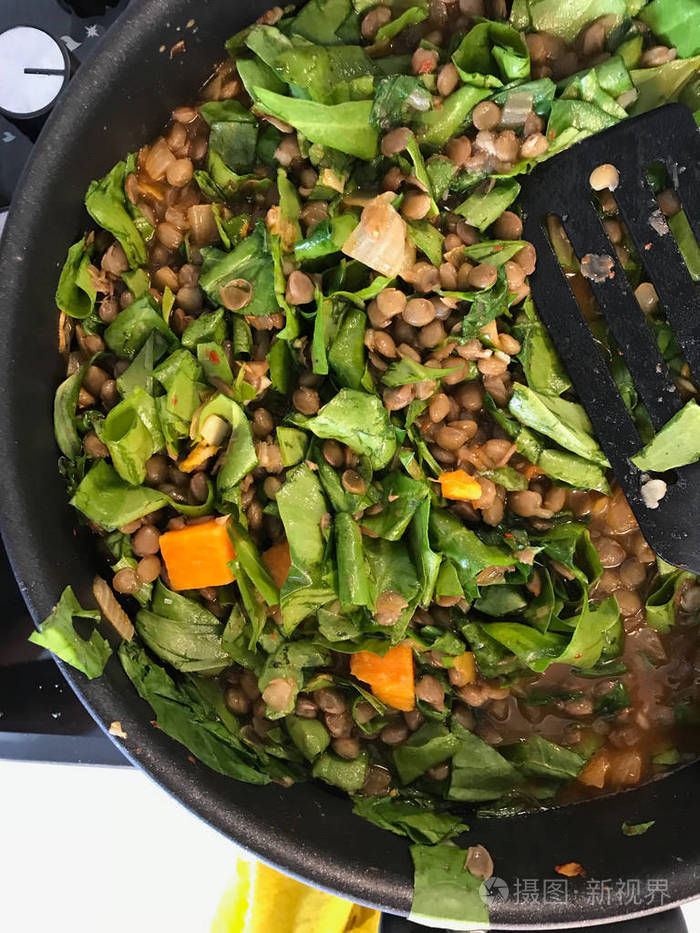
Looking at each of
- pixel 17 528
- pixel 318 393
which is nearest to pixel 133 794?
pixel 17 528

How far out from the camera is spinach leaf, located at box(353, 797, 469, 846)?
1.84 meters

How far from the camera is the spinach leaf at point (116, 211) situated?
5.68 ft

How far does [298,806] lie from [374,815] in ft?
0.58

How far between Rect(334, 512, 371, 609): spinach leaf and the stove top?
0.80m

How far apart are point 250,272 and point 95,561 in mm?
699

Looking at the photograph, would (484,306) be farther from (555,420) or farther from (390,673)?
(390,673)

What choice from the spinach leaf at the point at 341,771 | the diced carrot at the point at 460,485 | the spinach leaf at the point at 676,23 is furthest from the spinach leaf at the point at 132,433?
the spinach leaf at the point at 676,23

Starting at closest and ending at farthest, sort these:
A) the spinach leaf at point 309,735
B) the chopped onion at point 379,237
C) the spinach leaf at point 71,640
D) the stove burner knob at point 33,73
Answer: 1. the spinach leaf at point 71,640
2. the chopped onion at point 379,237
3. the spinach leaf at point 309,735
4. the stove burner knob at point 33,73

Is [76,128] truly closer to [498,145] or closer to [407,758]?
[498,145]

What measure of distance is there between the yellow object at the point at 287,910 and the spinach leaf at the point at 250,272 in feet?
4.66

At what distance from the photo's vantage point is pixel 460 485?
181 cm

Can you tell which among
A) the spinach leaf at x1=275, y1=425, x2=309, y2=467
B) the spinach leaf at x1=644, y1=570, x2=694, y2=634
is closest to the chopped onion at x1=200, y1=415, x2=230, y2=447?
the spinach leaf at x1=275, y1=425, x2=309, y2=467

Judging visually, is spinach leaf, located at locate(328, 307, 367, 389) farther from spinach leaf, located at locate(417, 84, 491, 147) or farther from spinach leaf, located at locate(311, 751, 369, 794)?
spinach leaf, located at locate(311, 751, 369, 794)

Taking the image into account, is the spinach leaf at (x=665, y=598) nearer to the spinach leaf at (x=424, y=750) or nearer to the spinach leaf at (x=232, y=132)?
the spinach leaf at (x=424, y=750)
